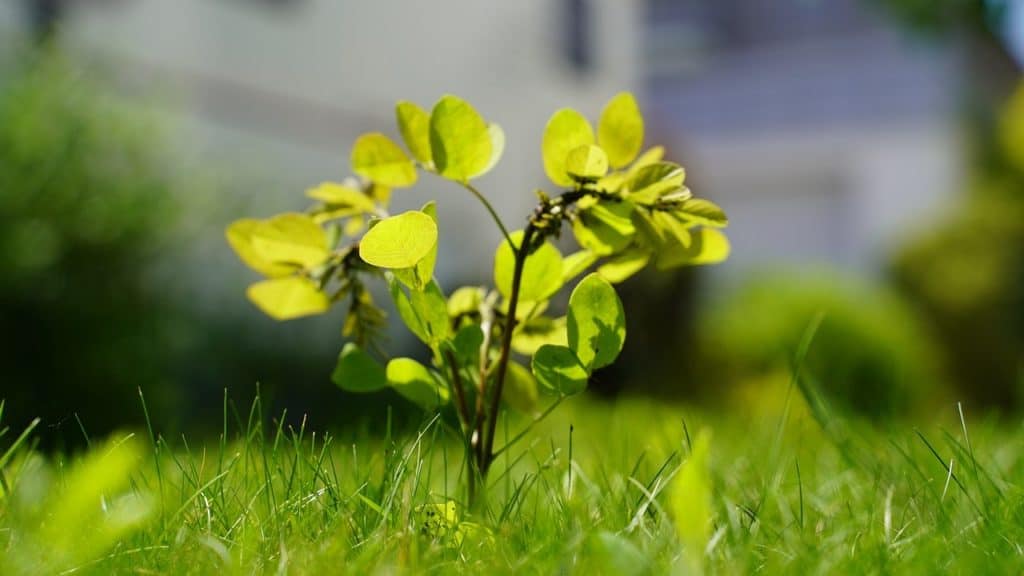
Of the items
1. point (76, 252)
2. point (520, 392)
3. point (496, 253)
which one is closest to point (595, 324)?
point (496, 253)

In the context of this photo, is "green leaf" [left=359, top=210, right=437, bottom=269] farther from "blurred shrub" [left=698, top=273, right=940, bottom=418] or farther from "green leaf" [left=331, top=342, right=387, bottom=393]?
"blurred shrub" [left=698, top=273, right=940, bottom=418]

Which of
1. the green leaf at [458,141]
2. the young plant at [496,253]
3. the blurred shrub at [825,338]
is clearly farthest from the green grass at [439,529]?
the blurred shrub at [825,338]

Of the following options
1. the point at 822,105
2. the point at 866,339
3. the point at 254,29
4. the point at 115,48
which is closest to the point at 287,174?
the point at 254,29

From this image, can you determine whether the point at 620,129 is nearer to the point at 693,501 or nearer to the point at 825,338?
the point at 693,501

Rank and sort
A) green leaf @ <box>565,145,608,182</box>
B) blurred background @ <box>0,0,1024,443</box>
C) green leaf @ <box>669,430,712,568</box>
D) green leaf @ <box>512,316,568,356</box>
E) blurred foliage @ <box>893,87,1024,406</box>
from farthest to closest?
blurred foliage @ <box>893,87,1024,406</box>, blurred background @ <box>0,0,1024,443</box>, green leaf @ <box>512,316,568,356</box>, green leaf @ <box>565,145,608,182</box>, green leaf @ <box>669,430,712,568</box>

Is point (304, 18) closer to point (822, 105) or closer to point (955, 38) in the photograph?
point (955, 38)

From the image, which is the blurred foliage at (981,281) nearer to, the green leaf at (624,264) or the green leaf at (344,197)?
the green leaf at (624,264)

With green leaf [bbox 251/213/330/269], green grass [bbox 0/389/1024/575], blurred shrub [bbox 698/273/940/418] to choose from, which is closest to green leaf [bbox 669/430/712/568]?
green grass [bbox 0/389/1024/575]
